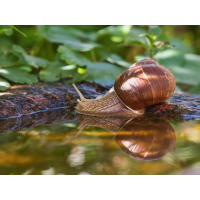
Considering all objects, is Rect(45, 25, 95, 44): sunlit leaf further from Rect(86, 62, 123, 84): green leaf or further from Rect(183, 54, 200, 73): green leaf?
Rect(183, 54, 200, 73): green leaf

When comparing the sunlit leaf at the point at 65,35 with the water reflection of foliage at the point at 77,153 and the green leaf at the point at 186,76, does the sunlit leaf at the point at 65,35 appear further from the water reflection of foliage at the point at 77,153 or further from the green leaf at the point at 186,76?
the water reflection of foliage at the point at 77,153

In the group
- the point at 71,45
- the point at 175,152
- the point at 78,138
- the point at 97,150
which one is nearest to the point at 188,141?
the point at 175,152

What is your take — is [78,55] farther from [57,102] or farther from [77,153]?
[77,153]

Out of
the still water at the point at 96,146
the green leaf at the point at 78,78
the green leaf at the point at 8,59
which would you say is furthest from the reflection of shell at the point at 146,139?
the green leaf at the point at 8,59

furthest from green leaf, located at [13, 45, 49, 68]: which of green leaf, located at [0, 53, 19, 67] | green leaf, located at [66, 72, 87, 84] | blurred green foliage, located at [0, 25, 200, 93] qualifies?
green leaf, located at [66, 72, 87, 84]

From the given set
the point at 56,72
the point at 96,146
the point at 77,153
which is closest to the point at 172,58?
the point at 56,72

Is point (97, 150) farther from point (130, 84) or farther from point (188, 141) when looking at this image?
point (130, 84)

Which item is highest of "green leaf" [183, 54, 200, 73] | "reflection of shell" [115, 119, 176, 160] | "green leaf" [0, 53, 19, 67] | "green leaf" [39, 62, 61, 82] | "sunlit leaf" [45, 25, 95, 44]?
"sunlit leaf" [45, 25, 95, 44]
